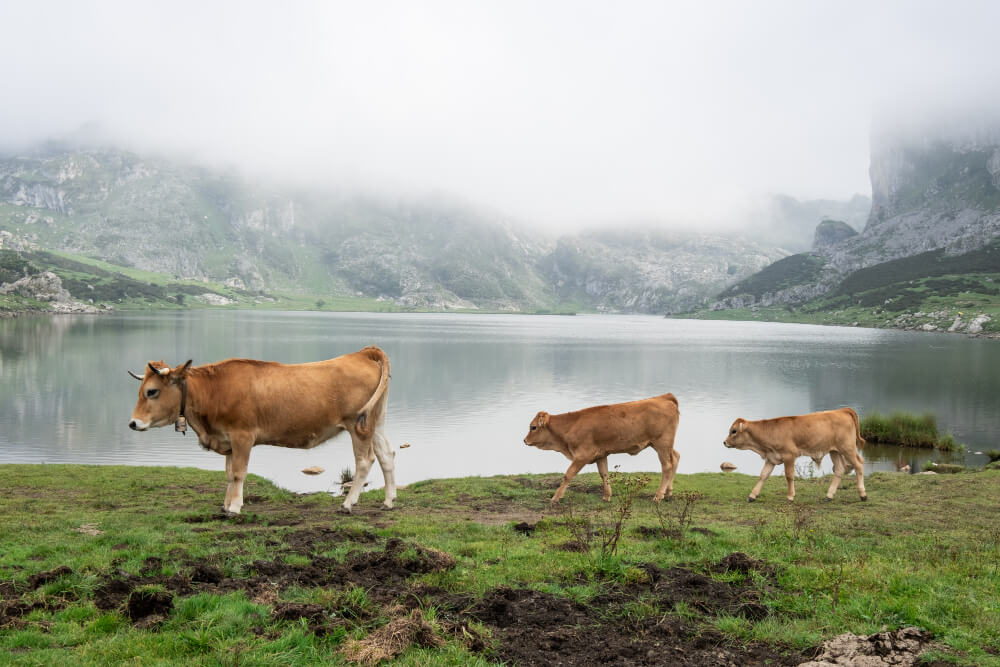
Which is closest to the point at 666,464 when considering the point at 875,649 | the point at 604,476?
the point at 604,476

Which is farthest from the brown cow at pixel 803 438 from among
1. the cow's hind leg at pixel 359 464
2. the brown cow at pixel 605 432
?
the cow's hind leg at pixel 359 464

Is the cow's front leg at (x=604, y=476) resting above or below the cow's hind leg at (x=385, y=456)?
below

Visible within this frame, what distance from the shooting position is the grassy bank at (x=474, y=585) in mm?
6297

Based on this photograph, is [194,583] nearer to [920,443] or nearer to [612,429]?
[612,429]

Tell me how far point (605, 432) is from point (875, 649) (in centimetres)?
1002

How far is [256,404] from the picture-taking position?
12969 millimetres

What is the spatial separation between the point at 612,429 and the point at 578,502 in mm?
2314

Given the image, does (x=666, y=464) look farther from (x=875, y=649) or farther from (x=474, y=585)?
(x=875, y=649)

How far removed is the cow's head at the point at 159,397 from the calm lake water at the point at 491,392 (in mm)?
8159

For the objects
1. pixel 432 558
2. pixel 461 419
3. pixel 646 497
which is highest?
pixel 432 558

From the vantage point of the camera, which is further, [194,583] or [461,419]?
[461,419]

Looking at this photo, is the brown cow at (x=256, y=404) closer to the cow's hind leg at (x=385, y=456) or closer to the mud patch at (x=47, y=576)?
the cow's hind leg at (x=385, y=456)

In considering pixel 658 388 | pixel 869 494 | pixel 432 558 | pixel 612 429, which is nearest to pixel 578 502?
pixel 612 429

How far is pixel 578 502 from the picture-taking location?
54.0 ft
